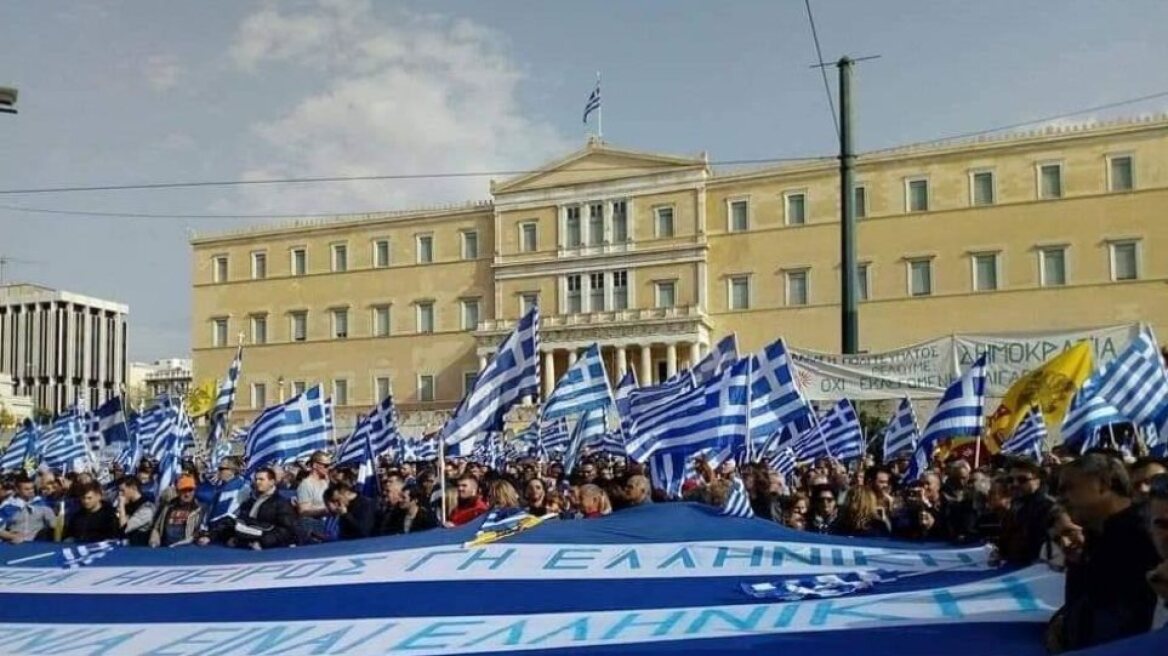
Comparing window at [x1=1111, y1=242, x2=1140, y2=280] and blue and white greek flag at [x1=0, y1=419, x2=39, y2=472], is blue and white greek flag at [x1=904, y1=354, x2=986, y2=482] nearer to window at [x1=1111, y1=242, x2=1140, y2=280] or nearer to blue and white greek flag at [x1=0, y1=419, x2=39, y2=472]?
blue and white greek flag at [x1=0, y1=419, x2=39, y2=472]

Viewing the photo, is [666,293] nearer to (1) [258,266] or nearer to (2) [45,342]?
(1) [258,266]

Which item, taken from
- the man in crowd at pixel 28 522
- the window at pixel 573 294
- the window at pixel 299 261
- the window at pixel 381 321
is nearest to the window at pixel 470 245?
the window at pixel 381 321

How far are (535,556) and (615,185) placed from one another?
55.1m

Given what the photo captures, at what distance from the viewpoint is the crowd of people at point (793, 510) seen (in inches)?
163

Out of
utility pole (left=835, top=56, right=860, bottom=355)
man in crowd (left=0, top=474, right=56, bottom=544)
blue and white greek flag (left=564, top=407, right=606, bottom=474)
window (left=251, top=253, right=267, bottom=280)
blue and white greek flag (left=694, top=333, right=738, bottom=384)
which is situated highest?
window (left=251, top=253, right=267, bottom=280)

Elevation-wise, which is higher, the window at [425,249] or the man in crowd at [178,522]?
the window at [425,249]

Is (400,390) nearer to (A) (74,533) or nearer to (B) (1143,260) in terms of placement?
(B) (1143,260)

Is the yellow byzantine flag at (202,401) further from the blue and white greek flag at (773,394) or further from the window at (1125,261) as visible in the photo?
the window at (1125,261)

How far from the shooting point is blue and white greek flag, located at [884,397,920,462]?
16734 millimetres

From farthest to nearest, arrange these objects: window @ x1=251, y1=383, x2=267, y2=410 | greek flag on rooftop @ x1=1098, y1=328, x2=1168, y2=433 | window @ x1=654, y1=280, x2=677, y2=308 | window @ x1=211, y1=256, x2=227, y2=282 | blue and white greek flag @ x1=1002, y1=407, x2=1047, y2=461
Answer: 1. window @ x1=211, y1=256, x2=227, y2=282
2. window @ x1=251, y1=383, x2=267, y2=410
3. window @ x1=654, y1=280, x2=677, y2=308
4. blue and white greek flag @ x1=1002, y1=407, x2=1047, y2=461
5. greek flag on rooftop @ x1=1098, y1=328, x2=1168, y2=433

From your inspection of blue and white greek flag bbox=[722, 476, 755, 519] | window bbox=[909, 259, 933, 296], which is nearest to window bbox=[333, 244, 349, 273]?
window bbox=[909, 259, 933, 296]

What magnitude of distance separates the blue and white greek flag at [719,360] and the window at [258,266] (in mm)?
59470

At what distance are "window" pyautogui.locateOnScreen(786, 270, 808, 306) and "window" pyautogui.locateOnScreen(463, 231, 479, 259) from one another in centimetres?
1834

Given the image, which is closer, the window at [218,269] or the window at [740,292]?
the window at [740,292]
